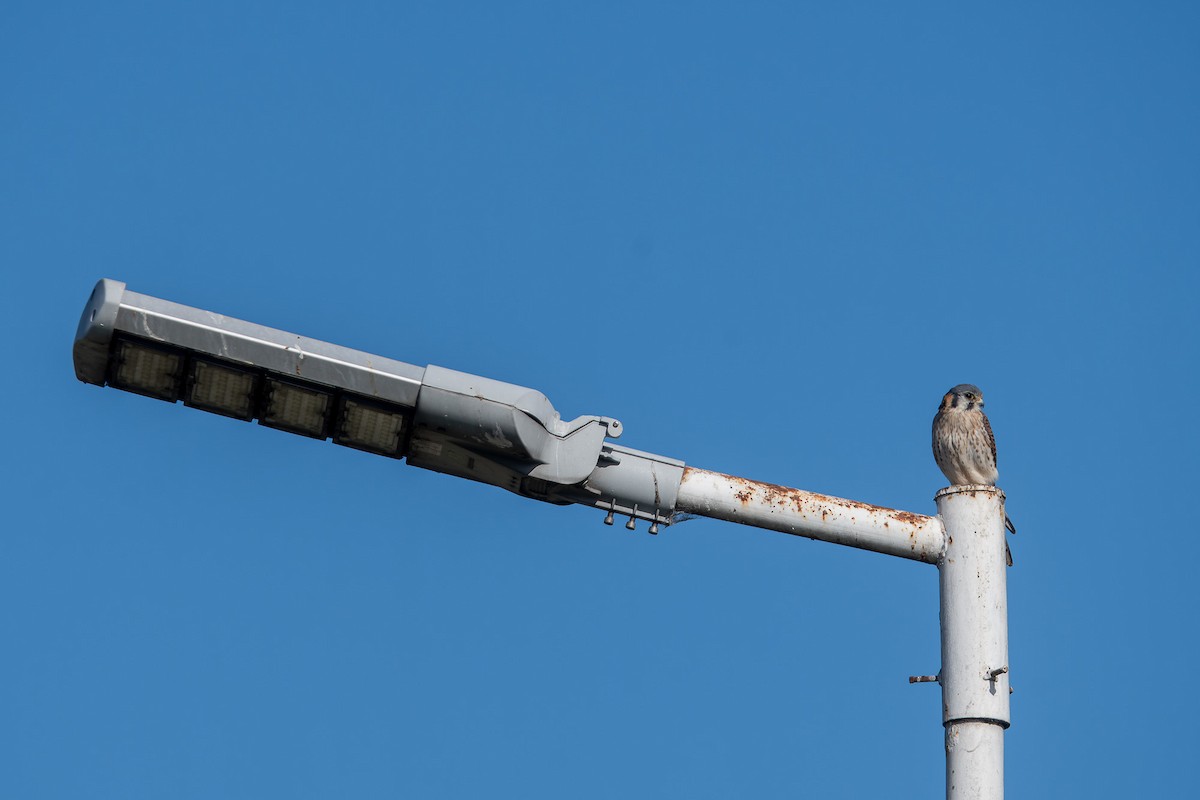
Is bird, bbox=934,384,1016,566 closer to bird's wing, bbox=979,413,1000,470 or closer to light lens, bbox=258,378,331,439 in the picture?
bird's wing, bbox=979,413,1000,470

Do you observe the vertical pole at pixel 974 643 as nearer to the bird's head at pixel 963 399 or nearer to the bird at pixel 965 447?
the bird at pixel 965 447

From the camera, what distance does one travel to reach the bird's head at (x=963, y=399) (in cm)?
770

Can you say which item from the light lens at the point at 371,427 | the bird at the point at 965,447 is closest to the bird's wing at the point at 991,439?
the bird at the point at 965,447

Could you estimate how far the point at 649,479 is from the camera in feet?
22.1

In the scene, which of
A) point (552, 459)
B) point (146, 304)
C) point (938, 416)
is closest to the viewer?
point (146, 304)

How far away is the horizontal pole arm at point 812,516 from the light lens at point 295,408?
1462 millimetres

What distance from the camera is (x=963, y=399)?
796 cm

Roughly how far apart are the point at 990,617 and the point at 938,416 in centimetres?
142

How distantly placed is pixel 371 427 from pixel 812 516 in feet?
5.85

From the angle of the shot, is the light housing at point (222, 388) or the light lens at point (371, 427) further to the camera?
the light lens at point (371, 427)

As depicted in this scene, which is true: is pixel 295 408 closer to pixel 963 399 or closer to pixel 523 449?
pixel 523 449

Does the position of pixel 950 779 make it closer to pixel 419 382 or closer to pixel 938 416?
pixel 938 416

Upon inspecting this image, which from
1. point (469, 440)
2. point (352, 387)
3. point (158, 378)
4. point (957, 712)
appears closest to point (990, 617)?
point (957, 712)

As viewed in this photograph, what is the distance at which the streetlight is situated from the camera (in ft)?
20.6
